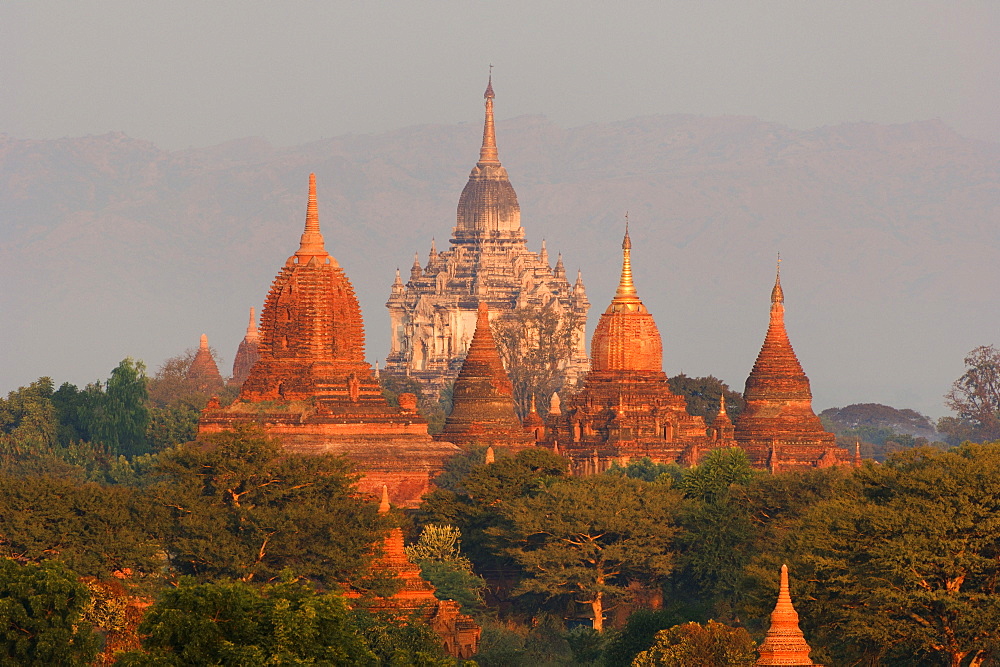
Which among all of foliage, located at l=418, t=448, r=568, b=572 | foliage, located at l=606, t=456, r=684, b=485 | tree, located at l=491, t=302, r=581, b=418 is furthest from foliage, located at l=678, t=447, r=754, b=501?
tree, located at l=491, t=302, r=581, b=418

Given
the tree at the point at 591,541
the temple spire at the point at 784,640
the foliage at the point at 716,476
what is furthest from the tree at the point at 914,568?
the foliage at the point at 716,476

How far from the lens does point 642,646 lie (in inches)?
2601

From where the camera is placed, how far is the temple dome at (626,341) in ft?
379

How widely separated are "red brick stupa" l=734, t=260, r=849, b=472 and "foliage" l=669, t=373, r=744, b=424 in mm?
11949

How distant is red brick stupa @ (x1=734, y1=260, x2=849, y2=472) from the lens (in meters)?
113

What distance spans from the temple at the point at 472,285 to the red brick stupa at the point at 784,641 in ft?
423

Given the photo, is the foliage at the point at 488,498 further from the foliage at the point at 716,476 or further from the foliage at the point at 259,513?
the foliage at the point at 259,513

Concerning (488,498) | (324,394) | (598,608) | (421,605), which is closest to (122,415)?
(324,394)

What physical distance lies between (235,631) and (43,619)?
6282 millimetres

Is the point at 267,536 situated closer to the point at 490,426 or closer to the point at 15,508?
the point at 15,508

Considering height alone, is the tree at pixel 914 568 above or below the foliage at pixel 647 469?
below

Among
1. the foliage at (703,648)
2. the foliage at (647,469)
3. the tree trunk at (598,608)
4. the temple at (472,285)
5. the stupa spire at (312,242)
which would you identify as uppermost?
the temple at (472,285)

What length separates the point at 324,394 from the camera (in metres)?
99.0

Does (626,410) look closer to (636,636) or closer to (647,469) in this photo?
(647,469)
